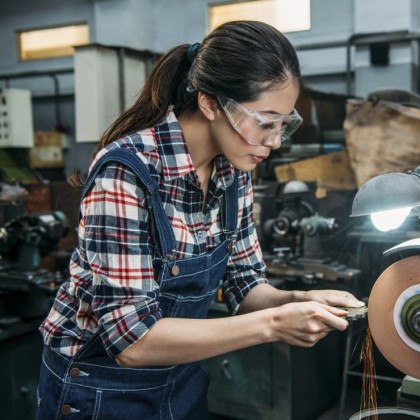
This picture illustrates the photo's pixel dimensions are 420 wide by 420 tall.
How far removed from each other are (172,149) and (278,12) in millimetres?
3538

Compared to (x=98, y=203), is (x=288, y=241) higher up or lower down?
lower down

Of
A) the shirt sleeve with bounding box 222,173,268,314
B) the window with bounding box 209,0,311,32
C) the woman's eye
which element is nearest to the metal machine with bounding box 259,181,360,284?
the shirt sleeve with bounding box 222,173,268,314

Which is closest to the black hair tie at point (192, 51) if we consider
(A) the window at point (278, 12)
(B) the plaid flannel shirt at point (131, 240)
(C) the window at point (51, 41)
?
(B) the plaid flannel shirt at point (131, 240)

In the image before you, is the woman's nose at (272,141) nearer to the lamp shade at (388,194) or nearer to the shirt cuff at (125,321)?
the lamp shade at (388,194)

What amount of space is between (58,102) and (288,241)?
3.80m

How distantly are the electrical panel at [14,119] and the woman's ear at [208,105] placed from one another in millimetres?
3718

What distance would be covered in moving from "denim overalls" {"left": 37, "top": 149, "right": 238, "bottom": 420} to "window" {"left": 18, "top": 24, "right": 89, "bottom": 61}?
4676 mm

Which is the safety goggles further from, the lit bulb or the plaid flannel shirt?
the lit bulb

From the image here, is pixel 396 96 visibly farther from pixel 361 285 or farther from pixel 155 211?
pixel 155 211

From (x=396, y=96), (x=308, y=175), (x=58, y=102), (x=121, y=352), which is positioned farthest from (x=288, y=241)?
(x=58, y=102)

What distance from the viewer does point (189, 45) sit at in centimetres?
103

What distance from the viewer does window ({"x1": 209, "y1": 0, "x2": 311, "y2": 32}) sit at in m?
4.20

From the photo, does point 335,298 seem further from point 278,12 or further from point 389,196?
point 278,12

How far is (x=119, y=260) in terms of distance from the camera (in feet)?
2.84
